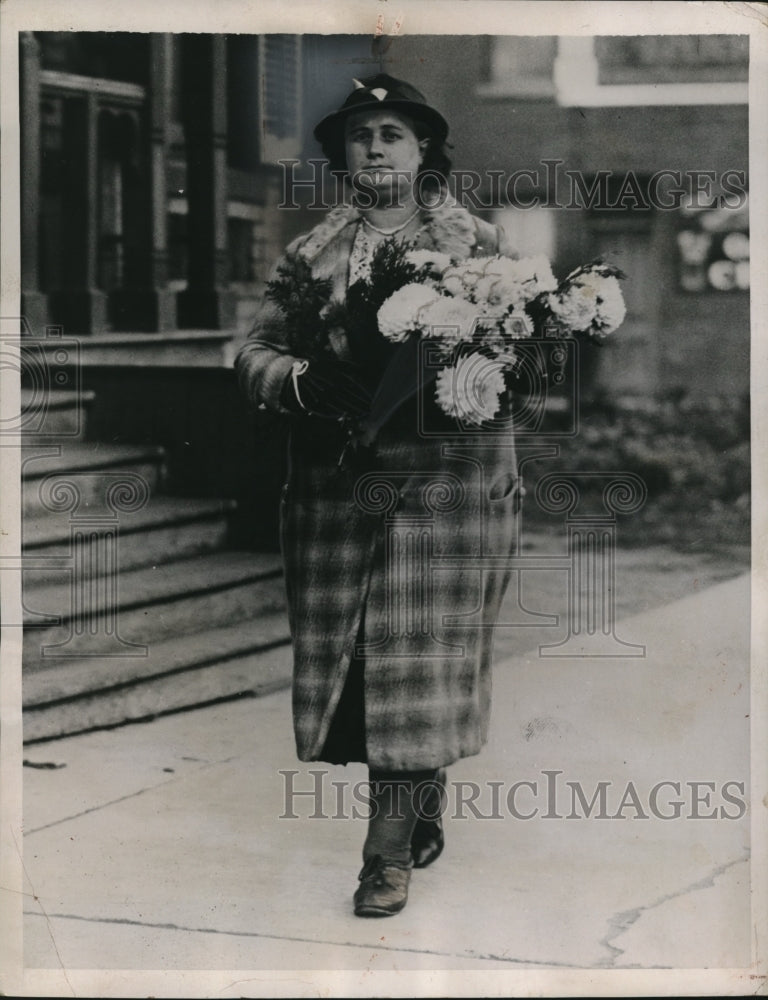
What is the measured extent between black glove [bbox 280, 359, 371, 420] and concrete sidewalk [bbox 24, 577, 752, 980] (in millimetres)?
885

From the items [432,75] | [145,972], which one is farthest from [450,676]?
[432,75]

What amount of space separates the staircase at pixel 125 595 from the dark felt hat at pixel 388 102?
45.4 inches

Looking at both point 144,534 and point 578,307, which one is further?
point 144,534

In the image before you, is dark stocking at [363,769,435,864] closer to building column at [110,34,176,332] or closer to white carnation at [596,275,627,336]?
white carnation at [596,275,627,336]

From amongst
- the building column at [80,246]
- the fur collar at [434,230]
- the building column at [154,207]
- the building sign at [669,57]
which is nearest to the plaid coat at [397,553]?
the fur collar at [434,230]

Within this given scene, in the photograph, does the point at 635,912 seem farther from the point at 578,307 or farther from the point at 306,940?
the point at 578,307

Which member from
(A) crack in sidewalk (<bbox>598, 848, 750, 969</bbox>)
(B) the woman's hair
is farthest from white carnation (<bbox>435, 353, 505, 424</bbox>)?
(A) crack in sidewalk (<bbox>598, 848, 750, 969</bbox>)

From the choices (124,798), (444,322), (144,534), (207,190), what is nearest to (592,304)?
(444,322)

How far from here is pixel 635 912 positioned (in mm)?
4020

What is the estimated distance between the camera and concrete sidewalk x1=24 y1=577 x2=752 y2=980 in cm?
399

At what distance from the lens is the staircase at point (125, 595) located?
4.06 metres

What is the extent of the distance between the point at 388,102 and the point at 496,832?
7.15 ft

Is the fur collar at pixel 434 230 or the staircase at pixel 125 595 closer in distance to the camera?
the fur collar at pixel 434 230

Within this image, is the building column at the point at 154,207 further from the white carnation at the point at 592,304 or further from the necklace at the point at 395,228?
the white carnation at the point at 592,304
